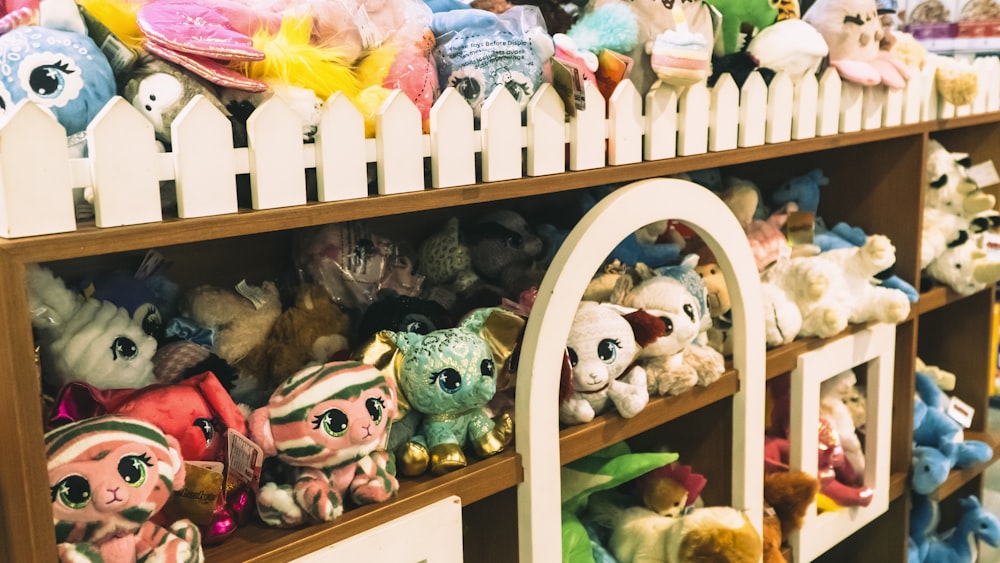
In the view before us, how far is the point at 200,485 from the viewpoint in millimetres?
882

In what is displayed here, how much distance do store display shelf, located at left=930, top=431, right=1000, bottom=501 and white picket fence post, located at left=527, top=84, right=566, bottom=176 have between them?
136cm

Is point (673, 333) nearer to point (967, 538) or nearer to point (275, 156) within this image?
point (275, 156)

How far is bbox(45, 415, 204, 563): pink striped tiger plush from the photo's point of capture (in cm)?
77

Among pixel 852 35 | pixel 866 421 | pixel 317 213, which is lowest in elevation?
pixel 866 421

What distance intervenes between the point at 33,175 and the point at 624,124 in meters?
0.71

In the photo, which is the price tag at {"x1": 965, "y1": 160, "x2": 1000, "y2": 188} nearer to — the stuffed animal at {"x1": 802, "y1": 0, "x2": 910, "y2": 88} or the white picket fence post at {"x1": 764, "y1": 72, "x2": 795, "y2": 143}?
the stuffed animal at {"x1": 802, "y1": 0, "x2": 910, "y2": 88}

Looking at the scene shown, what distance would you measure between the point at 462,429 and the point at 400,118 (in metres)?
0.37

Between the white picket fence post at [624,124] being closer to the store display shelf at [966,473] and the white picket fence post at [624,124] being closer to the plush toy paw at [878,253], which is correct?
the plush toy paw at [878,253]

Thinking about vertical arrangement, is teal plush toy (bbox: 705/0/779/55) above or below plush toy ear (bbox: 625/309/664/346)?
above

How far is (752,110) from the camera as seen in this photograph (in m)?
1.36

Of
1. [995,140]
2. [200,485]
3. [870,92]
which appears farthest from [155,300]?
[995,140]

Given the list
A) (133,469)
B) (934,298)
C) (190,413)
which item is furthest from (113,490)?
(934,298)

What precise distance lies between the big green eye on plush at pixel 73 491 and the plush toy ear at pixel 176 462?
0.08 m

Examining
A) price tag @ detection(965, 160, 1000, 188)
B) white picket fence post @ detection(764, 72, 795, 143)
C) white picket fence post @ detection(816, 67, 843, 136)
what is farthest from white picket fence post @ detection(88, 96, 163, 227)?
price tag @ detection(965, 160, 1000, 188)
